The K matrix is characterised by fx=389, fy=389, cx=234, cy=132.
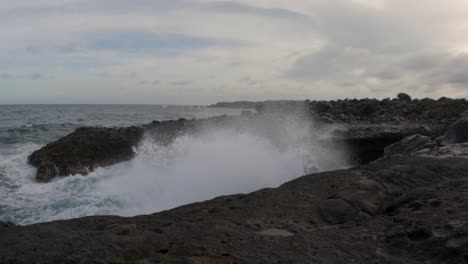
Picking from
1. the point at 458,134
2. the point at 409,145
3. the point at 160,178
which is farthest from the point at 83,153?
the point at 458,134

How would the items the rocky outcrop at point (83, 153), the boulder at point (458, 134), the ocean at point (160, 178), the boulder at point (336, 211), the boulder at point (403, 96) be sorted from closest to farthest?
the boulder at point (336, 211)
the boulder at point (458, 134)
the ocean at point (160, 178)
the rocky outcrop at point (83, 153)
the boulder at point (403, 96)

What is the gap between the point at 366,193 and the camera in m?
5.02

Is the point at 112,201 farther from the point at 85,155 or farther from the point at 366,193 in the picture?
the point at 366,193

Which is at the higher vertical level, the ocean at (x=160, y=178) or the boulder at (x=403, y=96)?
the boulder at (x=403, y=96)

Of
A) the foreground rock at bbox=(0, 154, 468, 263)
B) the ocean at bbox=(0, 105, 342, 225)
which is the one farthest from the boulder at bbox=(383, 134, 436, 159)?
the foreground rock at bbox=(0, 154, 468, 263)

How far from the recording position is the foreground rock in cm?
335

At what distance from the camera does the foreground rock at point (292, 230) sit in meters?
3.35

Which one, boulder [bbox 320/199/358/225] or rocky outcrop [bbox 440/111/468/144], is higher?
rocky outcrop [bbox 440/111/468/144]

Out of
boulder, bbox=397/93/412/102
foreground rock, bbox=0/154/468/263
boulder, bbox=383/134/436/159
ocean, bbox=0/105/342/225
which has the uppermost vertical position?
boulder, bbox=397/93/412/102

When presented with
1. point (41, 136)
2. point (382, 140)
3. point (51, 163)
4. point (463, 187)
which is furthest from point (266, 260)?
point (41, 136)

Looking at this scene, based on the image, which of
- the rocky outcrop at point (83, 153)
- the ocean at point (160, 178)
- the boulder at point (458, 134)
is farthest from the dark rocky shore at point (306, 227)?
the rocky outcrop at point (83, 153)

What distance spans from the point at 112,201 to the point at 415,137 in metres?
7.73

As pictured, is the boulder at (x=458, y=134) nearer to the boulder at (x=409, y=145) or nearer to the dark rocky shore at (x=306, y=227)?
the boulder at (x=409, y=145)

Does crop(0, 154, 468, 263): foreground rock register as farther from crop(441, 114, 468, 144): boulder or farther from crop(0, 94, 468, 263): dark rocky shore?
crop(441, 114, 468, 144): boulder
